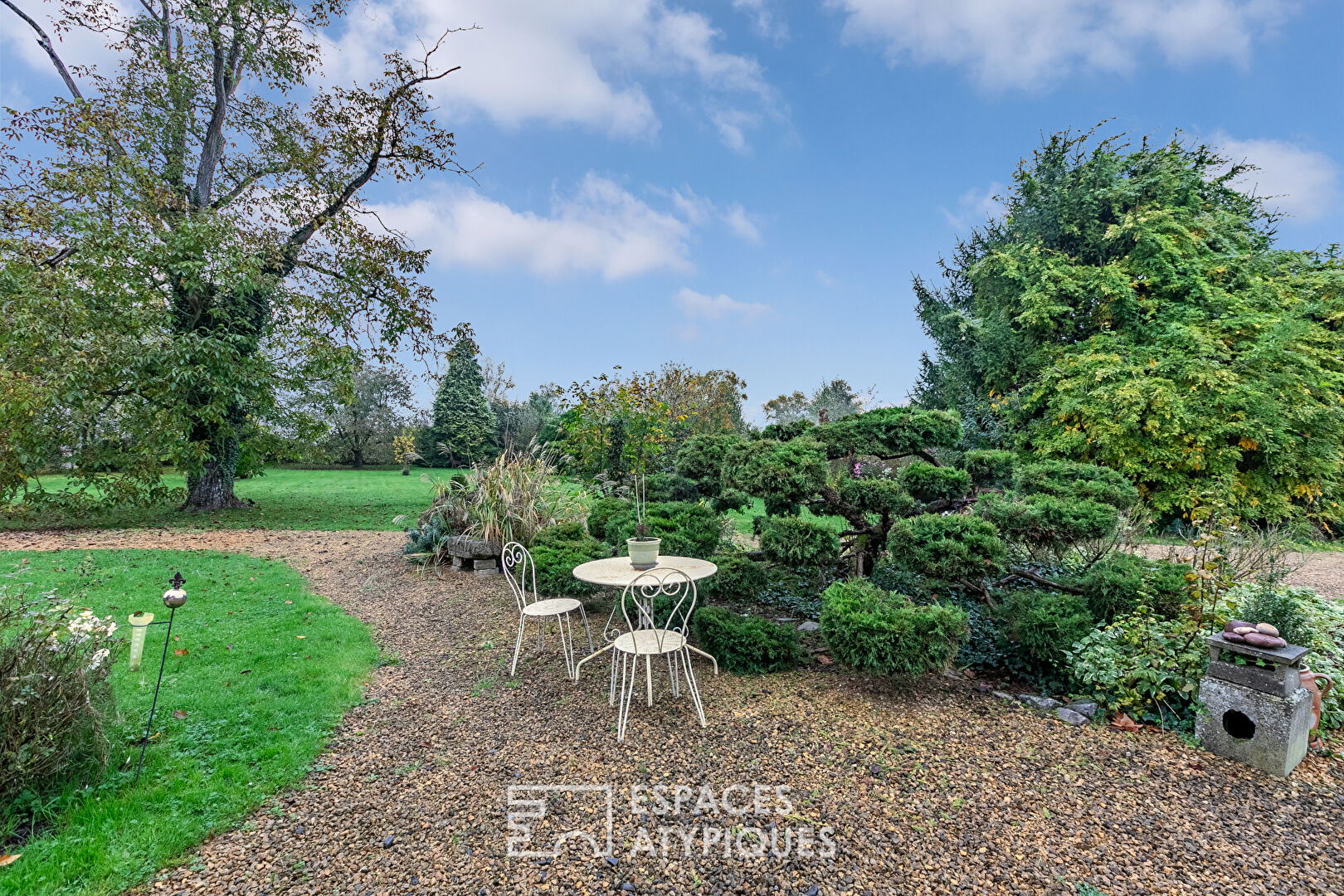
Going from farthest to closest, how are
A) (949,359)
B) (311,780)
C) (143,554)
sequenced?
(949,359) < (143,554) < (311,780)

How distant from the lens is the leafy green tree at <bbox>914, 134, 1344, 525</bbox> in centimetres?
862

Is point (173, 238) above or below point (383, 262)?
below

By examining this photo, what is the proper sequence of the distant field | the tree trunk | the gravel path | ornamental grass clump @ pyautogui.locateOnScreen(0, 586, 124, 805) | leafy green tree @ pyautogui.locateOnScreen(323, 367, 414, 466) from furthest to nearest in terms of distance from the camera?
leafy green tree @ pyautogui.locateOnScreen(323, 367, 414, 466), the tree trunk, the distant field, ornamental grass clump @ pyautogui.locateOnScreen(0, 586, 124, 805), the gravel path

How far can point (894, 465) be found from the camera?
578 cm

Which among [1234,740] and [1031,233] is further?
[1031,233]

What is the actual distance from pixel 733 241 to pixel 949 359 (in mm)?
5577

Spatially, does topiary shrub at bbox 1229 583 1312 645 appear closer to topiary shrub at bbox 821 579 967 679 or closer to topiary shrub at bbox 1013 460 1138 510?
topiary shrub at bbox 1013 460 1138 510

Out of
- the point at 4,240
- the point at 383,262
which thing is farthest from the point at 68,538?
the point at 383,262

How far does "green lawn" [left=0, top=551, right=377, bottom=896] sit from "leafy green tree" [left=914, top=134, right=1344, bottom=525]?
34.4ft

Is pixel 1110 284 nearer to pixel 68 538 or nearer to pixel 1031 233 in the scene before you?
pixel 1031 233

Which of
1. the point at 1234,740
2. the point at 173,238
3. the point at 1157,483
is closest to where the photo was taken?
the point at 1234,740

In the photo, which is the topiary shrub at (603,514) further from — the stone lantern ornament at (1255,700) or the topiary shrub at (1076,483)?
the stone lantern ornament at (1255,700)

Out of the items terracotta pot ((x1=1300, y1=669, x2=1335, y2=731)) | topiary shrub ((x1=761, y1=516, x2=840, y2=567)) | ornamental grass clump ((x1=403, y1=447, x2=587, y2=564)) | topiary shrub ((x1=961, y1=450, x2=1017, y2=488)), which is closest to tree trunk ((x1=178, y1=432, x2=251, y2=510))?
ornamental grass clump ((x1=403, y1=447, x2=587, y2=564))

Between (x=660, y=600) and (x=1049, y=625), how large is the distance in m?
2.31
